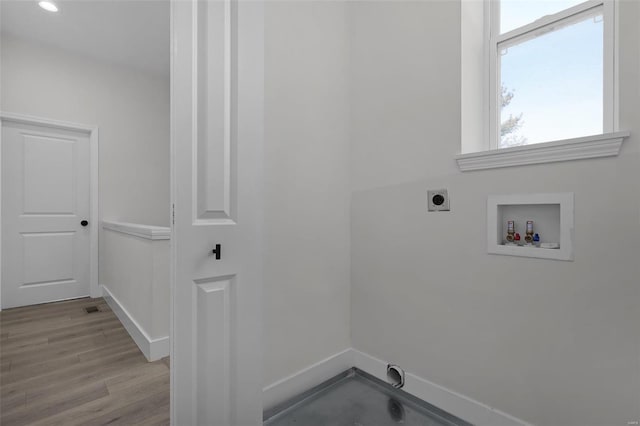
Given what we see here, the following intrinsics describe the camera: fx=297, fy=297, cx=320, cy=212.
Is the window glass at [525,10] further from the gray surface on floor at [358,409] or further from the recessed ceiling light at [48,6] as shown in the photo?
the recessed ceiling light at [48,6]

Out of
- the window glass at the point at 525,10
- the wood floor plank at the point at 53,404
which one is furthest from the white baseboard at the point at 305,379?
the window glass at the point at 525,10

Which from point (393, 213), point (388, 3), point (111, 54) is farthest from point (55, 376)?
point (111, 54)

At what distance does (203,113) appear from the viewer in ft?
3.64

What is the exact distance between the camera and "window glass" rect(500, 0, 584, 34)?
127cm

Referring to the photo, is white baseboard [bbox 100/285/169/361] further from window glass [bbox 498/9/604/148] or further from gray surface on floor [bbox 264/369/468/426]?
window glass [bbox 498/9/604/148]

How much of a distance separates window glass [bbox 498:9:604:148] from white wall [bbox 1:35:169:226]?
3.86m

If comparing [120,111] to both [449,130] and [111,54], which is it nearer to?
[111,54]

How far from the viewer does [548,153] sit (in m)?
1.13

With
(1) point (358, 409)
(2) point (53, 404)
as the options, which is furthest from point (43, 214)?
(1) point (358, 409)

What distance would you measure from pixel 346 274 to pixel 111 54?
364cm

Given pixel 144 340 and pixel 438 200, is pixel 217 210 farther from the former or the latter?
pixel 144 340

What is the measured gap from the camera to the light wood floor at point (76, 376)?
4.74 ft

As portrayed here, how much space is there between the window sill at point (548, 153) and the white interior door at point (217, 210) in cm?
96

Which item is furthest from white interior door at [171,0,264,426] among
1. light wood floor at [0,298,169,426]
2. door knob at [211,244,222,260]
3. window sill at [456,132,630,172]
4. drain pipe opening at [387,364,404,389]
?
window sill at [456,132,630,172]
